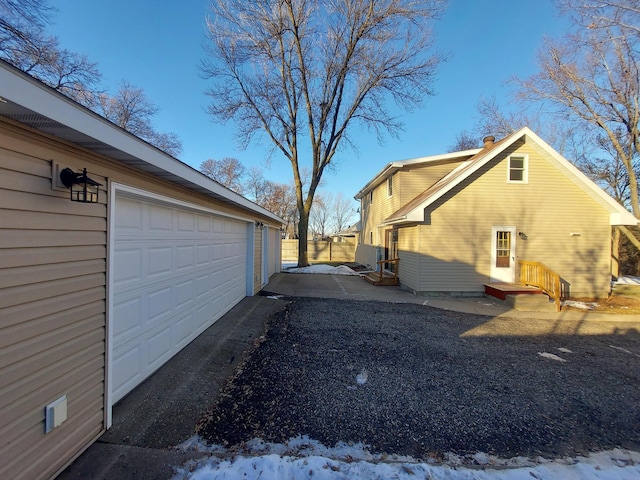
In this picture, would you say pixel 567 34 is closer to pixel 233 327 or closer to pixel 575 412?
pixel 575 412

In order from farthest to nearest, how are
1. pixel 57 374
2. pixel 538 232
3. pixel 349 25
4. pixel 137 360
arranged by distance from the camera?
pixel 349 25
pixel 538 232
pixel 137 360
pixel 57 374

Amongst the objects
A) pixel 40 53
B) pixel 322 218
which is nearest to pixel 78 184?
pixel 40 53

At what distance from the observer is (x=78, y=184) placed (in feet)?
7.57

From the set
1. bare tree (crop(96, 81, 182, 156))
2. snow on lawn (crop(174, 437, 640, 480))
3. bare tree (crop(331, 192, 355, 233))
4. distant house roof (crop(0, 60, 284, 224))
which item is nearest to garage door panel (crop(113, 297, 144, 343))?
snow on lawn (crop(174, 437, 640, 480))

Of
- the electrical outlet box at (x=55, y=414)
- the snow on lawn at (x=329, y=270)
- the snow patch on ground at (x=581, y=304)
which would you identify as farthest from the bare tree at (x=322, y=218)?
the electrical outlet box at (x=55, y=414)

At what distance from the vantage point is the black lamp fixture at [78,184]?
2.21 meters

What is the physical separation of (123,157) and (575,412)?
17.6ft

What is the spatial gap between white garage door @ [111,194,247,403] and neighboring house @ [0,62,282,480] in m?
0.02

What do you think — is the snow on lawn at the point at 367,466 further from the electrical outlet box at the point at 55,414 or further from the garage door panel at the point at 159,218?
the garage door panel at the point at 159,218

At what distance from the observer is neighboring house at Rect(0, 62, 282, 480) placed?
72.7 inches

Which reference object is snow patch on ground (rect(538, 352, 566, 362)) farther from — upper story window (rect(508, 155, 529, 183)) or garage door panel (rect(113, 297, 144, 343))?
upper story window (rect(508, 155, 529, 183))

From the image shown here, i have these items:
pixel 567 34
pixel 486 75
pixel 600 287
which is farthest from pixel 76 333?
pixel 567 34

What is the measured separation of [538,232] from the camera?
9.77m

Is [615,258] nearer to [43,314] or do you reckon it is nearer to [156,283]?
[156,283]
